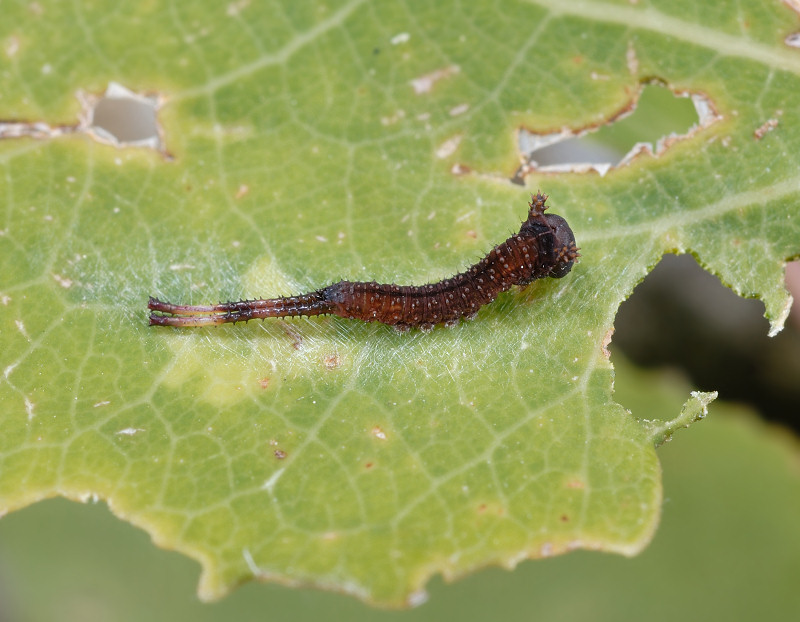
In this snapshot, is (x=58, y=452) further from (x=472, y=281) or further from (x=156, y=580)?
(x=472, y=281)

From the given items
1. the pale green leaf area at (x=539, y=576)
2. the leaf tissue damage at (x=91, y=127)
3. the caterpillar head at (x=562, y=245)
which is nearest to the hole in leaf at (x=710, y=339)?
the pale green leaf area at (x=539, y=576)

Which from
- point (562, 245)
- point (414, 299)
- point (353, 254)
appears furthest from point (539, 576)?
point (353, 254)

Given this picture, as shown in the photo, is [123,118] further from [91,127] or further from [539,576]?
[539,576]

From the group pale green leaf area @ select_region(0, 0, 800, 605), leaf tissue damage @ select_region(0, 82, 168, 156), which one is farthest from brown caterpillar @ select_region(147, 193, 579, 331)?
leaf tissue damage @ select_region(0, 82, 168, 156)

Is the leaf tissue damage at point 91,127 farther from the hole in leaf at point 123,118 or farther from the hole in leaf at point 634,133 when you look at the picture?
the hole in leaf at point 634,133

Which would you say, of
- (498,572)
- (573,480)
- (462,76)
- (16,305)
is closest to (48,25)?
(16,305)

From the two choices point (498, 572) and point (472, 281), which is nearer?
point (472, 281)
